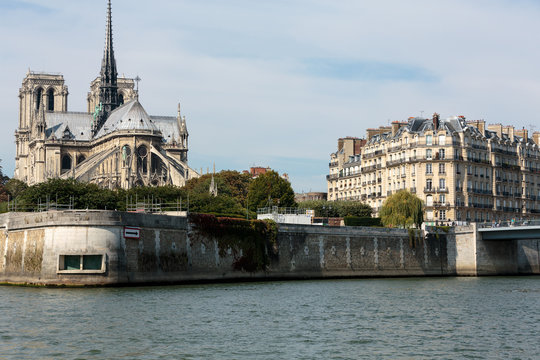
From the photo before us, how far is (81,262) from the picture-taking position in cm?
5191

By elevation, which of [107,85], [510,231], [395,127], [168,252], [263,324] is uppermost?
[107,85]

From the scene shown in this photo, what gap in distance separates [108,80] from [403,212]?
289 ft

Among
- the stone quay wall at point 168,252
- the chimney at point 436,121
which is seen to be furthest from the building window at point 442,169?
the stone quay wall at point 168,252

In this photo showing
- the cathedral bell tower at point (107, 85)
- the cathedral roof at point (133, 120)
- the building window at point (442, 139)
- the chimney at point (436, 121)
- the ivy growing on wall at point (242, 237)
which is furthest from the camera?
the cathedral bell tower at point (107, 85)

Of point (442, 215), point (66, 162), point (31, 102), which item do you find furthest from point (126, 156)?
point (31, 102)

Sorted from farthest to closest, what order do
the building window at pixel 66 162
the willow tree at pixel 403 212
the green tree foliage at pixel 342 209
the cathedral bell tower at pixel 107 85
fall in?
the building window at pixel 66 162
the cathedral bell tower at pixel 107 85
the green tree foliage at pixel 342 209
the willow tree at pixel 403 212

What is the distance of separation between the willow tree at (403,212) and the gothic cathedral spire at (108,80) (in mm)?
80946

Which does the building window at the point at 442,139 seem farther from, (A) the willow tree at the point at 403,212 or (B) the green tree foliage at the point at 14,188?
(B) the green tree foliage at the point at 14,188

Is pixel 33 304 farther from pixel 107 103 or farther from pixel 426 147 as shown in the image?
pixel 107 103

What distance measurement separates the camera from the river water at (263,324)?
101ft

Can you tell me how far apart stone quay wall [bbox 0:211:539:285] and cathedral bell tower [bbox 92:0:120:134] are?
88883 mm

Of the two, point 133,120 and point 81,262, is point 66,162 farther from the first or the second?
point 81,262

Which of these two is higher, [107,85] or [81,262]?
[107,85]

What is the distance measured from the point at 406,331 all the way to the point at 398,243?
39.5 meters
